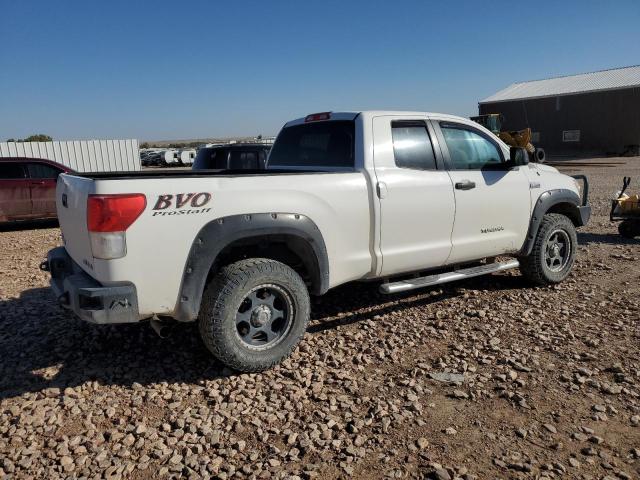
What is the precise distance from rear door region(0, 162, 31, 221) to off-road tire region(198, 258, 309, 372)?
9.39m

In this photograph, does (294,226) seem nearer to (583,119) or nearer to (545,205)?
(545,205)

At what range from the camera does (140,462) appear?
2.89m

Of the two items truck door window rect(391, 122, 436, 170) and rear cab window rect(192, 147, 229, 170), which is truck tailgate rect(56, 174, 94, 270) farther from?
rear cab window rect(192, 147, 229, 170)

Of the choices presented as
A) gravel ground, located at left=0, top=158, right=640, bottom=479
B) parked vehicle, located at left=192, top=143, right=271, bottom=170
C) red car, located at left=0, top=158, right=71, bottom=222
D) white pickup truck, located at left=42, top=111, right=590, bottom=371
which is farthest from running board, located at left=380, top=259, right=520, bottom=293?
red car, located at left=0, top=158, right=71, bottom=222

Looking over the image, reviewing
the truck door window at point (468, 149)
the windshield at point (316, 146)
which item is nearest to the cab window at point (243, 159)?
the windshield at point (316, 146)

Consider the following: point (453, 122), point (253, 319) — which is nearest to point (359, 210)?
point (253, 319)

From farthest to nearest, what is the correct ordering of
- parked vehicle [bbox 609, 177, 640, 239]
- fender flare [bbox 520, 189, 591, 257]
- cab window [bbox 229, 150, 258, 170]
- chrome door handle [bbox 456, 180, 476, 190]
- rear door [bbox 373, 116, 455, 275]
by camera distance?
cab window [bbox 229, 150, 258, 170] < parked vehicle [bbox 609, 177, 640, 239] < fender flare [bbox 520, 189, 591, 257] < chrome door handle [bbox 456, 180, 476, 190] < rear door [bbox 373, 116, 455, 275]

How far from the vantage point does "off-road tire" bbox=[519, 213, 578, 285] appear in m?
5.79

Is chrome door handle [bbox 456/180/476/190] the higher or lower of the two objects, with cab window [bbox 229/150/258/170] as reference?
lower

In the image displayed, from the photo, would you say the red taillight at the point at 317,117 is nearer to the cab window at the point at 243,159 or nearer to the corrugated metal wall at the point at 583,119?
the cab window at the point at 243,159

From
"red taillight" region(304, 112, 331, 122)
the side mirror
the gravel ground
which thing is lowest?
the gravel ground

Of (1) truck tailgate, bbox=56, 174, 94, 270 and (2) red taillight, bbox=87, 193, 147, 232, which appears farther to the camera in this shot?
(1) truck tailgate, bbox=56, 174, 94, 270

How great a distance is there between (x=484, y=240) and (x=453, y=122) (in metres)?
1.22

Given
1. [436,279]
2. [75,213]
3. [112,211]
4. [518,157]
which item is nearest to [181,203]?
[112,211]
